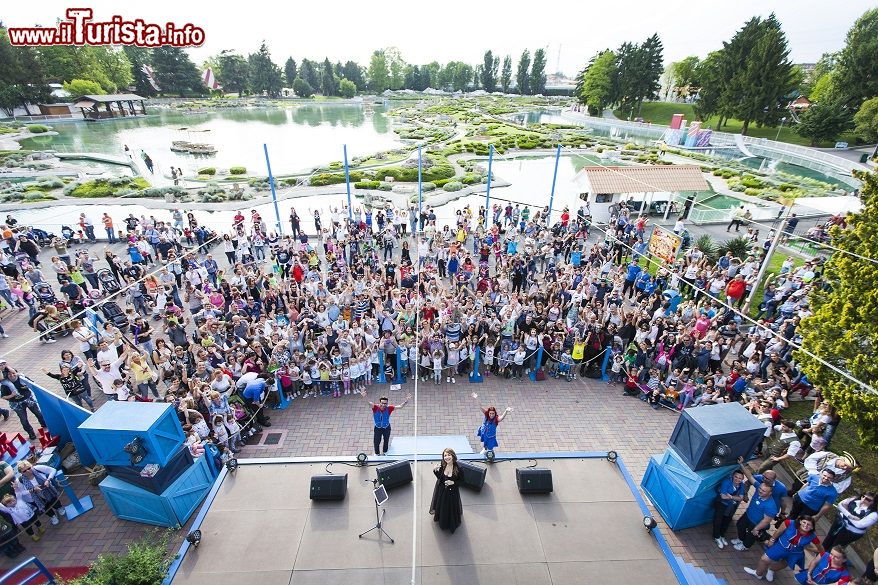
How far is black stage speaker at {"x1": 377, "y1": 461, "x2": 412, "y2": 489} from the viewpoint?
245 inches

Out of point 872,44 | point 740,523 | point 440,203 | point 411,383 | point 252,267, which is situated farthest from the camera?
point 872,44

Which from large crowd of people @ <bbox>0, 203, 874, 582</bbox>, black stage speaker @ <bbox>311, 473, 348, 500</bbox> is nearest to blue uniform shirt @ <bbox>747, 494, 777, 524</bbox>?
large crowd of people @ <bbox>0, 203, 874, 582</bbox>

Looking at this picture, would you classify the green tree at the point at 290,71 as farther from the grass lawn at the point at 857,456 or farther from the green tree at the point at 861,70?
the grass lawn at the point at 857,456

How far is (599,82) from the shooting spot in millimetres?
69312

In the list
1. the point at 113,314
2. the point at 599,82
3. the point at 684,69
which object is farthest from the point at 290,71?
the point at 113,314

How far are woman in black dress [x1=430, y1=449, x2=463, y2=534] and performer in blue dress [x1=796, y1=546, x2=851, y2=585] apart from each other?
5186mm

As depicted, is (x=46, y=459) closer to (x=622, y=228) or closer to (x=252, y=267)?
(x=252, y=267)

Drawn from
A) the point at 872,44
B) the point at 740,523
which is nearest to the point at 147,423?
the point at 740,523

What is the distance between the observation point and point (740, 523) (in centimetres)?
700

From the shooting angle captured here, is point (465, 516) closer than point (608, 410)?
Yes

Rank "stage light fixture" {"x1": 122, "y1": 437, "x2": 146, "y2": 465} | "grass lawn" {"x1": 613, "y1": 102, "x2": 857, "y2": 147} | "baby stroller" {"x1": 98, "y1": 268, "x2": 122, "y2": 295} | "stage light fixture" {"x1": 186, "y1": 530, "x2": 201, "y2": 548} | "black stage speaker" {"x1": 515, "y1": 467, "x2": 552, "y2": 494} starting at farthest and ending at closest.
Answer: "grass lawn" {"x1": 613, "y1": 102, "x2": 857, "y2": 147}, "baby stroller" {"x1": 98, "y1": 268, "x2": 122, "y2": 295}, "stage light fixture" {"x1": 122, "y1": 437, "x2": 146, "y2": 465}, "black stage speaker" {"x1": 515, "y1": 467, "x2": 552, "y2": 494}, "stage light fixture" {"x1": 186, "y1": 530, "x2": 201, "y2": 548}

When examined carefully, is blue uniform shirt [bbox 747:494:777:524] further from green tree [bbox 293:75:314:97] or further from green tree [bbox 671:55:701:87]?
green tree [bbox 293:75:314:97]

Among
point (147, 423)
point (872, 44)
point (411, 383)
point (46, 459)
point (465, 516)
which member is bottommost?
point (411, 383)

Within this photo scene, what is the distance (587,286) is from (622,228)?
7.78 m
